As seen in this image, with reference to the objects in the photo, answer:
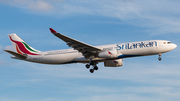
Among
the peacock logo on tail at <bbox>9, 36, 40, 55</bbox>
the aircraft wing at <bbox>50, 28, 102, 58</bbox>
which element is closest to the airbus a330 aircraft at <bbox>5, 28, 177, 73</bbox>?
the aircraft wing at <bbox>50, 28, 102, 58</bbox>

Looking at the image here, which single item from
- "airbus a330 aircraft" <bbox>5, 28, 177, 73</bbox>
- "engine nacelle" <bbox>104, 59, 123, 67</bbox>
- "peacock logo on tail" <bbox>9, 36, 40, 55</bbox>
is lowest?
"engine nacelle" <bbox>104, 59, 123, 67</bbox>

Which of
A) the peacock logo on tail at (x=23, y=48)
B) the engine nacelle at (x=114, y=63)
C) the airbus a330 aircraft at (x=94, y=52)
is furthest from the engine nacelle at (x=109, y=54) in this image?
the peacock logo on tail at (x=23, y=48)

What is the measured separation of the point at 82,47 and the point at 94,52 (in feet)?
8.26

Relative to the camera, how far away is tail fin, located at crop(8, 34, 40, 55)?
5394cm

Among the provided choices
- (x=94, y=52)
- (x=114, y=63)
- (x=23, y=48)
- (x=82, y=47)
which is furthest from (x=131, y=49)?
(x=23, y=48)

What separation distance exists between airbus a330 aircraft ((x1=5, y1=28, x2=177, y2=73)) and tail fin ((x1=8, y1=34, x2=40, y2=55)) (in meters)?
1.46

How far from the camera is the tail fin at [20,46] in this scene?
177 ft

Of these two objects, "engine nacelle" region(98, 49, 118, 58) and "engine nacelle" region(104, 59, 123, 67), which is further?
"engine nacelle" region(104, 59, 123, 67)

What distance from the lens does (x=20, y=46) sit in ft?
181

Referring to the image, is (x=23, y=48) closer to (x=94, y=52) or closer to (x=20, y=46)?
(x=20, y=46)

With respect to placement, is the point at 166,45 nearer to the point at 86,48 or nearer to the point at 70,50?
the point at 86,48

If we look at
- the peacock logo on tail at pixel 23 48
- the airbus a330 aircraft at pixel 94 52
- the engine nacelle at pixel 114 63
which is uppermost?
the peacock logo on tail at pixel 23 48

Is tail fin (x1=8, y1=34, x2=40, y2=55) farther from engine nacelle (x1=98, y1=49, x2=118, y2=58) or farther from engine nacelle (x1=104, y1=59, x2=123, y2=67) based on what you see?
engine nacelle (x1=98, y1=49, x2=118, y2=58)

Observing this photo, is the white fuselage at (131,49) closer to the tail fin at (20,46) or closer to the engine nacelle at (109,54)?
the engine nacelle at (109,54)
